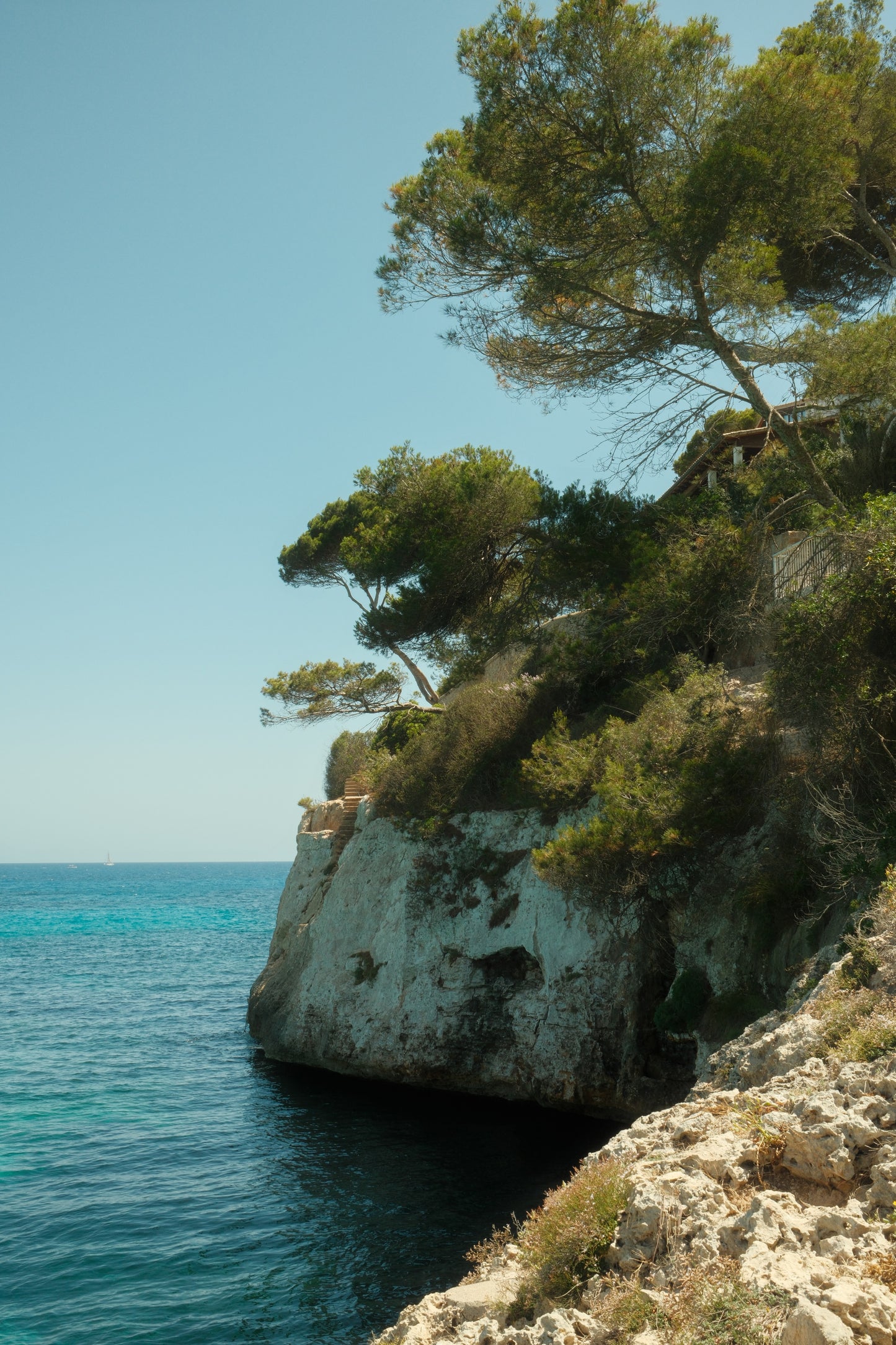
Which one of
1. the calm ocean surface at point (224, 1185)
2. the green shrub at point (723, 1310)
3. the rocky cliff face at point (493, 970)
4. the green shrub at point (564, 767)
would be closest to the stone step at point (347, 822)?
the rocky cliff face at point (493, 970)

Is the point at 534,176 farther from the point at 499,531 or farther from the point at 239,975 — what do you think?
the point at 239,975

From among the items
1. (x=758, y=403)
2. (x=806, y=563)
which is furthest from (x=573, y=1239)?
(x=758, y=403)

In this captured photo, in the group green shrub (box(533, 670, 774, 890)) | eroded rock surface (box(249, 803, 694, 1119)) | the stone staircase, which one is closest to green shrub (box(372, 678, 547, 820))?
eroded rock surface (box(249, 803, 694, 1119))

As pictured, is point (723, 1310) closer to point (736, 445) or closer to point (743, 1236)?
point (743, 1236)

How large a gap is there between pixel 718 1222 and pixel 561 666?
14239 mm

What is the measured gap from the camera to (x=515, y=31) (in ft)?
47.3

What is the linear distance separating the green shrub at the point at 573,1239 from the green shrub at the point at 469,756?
535 inches

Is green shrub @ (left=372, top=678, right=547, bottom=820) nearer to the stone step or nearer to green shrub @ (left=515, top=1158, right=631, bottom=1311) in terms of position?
the stone step

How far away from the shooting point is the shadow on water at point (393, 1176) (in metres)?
10.6

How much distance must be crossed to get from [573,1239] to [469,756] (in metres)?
15.6

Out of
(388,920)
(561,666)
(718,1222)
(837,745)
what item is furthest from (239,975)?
(718,1222)

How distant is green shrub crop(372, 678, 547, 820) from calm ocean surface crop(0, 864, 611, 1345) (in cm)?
596

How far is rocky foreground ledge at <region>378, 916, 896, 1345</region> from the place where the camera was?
3.95 m

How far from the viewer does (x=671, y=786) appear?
42.4 ft
